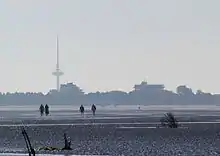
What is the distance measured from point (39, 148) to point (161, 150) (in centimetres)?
611

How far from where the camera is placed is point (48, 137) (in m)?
50.5

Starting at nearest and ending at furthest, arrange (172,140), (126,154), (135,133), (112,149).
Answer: (126,154)
(112,149)
(172,140)
(135,133)

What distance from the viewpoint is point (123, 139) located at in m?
46.9

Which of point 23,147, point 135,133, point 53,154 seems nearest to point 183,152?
point 53,154

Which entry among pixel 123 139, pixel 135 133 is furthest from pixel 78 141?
pixel 135 133

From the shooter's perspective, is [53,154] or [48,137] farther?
[48,137]

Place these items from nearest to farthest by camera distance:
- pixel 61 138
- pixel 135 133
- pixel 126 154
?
pixel 126 154 < pixel 61 138 < pixel 135 133

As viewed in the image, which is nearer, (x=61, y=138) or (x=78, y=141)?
(x=78, y=141)

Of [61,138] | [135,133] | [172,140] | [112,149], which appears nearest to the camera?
[112,149]

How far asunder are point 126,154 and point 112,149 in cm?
306

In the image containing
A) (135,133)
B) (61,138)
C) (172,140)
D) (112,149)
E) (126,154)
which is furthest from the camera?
(135,133)

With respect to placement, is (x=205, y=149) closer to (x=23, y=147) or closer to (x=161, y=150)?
(x=161, y=150)

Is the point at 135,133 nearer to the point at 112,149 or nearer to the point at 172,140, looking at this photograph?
the point at 172,140

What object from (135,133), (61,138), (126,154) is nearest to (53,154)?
(126,154)
